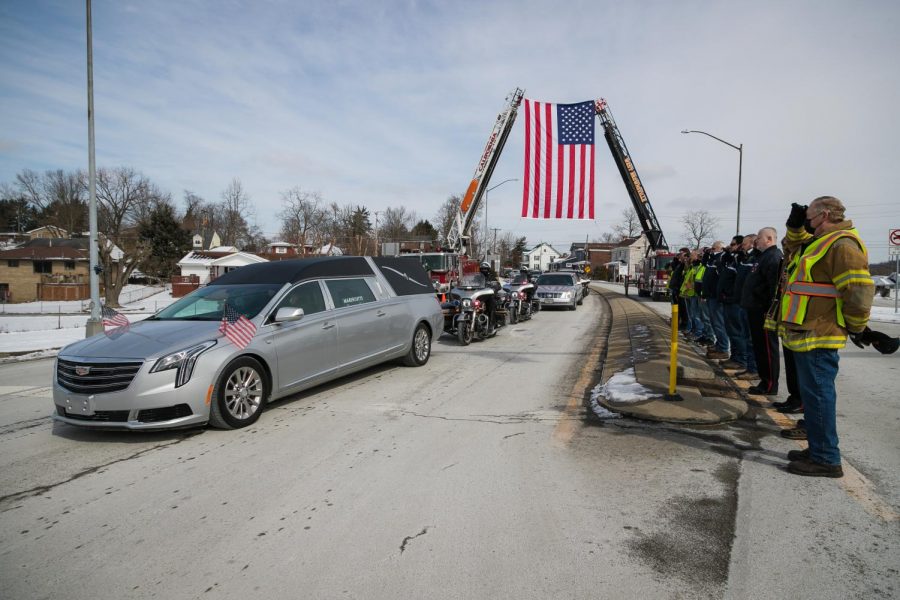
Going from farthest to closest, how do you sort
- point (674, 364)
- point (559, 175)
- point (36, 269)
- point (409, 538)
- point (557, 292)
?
point (36, 269)
point (557, 292)
point (559, 175)
point (674, 364)
point (409, 538)

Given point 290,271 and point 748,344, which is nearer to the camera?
point 290,271

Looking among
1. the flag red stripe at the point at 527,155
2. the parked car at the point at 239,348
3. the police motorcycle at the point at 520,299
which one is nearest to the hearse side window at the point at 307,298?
the parked car at the point at 239,348

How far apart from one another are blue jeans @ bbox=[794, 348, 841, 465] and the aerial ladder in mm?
22725

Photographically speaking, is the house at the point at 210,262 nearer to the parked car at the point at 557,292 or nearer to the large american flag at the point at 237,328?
Answer: the parked car at the point at 557,292

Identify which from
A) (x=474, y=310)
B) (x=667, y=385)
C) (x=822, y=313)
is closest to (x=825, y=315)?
(x=822, y=313)

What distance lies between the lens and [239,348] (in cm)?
540

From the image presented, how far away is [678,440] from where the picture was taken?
16.0ft

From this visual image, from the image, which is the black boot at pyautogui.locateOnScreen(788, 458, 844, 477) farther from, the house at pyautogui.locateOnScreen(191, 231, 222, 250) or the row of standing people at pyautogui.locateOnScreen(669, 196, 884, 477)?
the house at pyautogui.locateOnScreen(191, 231, 222, 250)

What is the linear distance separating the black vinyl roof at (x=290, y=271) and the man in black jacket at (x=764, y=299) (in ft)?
17.5

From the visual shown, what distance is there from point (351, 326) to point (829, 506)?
208 inches

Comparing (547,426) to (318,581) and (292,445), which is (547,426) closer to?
(292,445)

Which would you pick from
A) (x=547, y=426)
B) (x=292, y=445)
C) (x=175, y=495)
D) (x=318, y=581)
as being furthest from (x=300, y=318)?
(x=318, y=581)

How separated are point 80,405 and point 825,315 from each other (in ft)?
21.0

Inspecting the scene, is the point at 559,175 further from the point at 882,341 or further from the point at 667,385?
the point at 882,341
